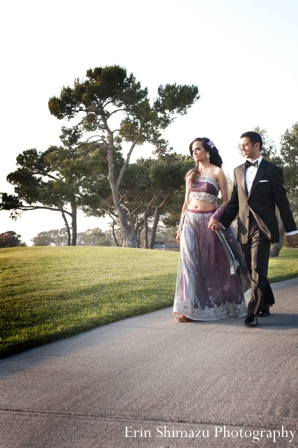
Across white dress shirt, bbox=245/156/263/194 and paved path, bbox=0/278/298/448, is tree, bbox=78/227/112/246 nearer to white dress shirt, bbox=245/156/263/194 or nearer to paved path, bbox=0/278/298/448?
white dress shirt, bbox=245/156/263/194

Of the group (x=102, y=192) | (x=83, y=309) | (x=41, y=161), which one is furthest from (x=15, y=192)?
(x=83, y=309)

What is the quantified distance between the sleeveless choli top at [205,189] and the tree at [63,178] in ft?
94.8

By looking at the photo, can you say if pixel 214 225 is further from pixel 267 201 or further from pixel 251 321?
pixel 251 321

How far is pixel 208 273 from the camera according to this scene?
21.2 ft

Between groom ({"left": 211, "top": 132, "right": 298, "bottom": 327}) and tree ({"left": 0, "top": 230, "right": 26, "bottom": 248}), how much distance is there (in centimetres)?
3521

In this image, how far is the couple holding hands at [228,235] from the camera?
5.96m

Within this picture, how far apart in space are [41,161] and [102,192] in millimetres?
5830

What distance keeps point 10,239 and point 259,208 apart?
119ft

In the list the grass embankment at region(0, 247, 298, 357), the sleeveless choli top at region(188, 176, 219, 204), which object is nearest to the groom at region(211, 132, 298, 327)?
the sleeveless choli top at region(188, 176, 219, 204)

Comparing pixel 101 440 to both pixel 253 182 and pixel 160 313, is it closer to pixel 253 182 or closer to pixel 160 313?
pixel 253 182

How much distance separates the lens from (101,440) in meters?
2.55

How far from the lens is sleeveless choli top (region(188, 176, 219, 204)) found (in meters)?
6.64

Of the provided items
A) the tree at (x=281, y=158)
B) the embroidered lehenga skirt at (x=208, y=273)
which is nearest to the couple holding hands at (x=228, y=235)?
the embroidered lehenga skirt at (x=208, y=273)

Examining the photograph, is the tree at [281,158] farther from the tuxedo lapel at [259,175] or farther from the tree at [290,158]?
the tuxedo lapel at [259,175]
